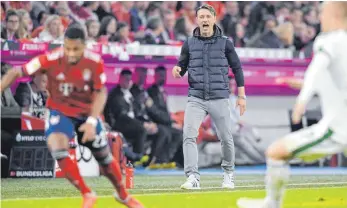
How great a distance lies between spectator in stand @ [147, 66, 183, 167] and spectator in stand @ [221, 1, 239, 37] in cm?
258

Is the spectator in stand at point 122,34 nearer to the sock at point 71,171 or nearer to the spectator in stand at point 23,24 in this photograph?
the spectator in stand at point 23,24

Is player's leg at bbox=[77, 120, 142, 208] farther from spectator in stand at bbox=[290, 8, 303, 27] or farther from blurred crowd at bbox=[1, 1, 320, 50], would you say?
spectator in stand at bbox=[290, 8, 303, 27]

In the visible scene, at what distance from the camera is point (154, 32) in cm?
1916

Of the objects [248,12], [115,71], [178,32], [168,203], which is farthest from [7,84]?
[248,12]

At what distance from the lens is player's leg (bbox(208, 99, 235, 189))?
1299cm

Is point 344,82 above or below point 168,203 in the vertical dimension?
above

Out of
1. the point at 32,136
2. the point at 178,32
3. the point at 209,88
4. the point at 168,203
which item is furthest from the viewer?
the point at 178,32

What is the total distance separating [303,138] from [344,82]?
1.90 ft

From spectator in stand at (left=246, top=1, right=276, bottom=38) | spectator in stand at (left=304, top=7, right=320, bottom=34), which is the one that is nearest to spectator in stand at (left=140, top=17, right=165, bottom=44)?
spectator in stand at (left=246, top=1, right=276, bottom=38)

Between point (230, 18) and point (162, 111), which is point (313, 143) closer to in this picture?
point (162, 111)

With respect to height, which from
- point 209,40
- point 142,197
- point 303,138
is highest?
point 209,40

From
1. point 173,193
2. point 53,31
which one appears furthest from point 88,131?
point 53,31

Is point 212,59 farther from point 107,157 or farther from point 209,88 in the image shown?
point 107,157

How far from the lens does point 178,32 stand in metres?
20.5
